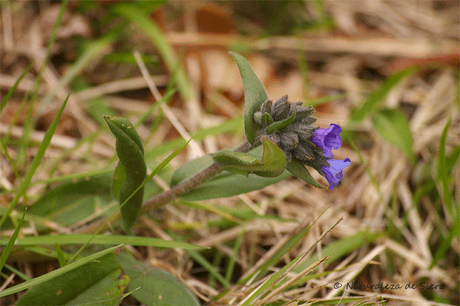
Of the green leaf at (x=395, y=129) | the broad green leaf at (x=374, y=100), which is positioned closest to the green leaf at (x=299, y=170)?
the green leaf at (x=395, y=129)

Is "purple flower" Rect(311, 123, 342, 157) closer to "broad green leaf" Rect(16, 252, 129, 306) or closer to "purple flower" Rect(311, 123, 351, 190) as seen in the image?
"purple flower" Rect(311, 123, 351, 190)

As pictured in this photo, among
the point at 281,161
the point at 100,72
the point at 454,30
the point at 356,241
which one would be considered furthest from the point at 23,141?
the point at 454,30

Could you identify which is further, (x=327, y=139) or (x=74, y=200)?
(x=74, y=200)

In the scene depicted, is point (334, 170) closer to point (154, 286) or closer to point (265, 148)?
point (265, 148)

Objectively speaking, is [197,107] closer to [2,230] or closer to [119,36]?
[119,36]

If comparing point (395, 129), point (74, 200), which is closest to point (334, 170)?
point (74, 200)

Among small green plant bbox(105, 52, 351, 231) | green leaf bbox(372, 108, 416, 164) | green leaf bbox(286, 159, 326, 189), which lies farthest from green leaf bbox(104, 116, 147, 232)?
green leaf bbox(372, 108, 416, 164)
